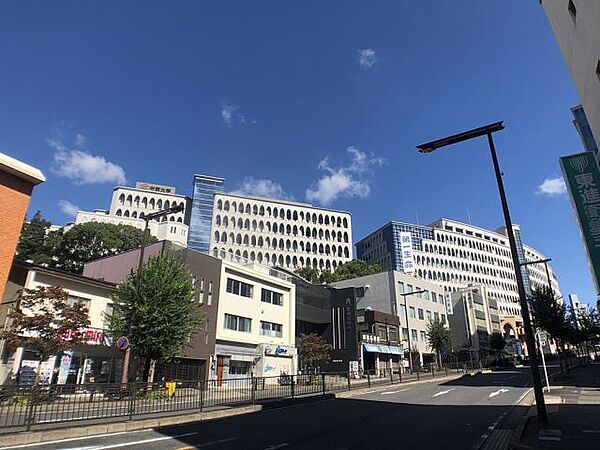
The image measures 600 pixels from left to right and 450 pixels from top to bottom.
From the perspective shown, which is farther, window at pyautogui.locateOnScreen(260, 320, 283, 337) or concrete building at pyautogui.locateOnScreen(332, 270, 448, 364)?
concrete building at pyautogui.locateOnScreen(332, 270, 448, 364)

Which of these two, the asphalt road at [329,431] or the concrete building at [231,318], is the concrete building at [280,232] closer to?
the concrete building at [231,318]

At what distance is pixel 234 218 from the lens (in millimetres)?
111500

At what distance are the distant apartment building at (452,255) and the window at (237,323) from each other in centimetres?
8396

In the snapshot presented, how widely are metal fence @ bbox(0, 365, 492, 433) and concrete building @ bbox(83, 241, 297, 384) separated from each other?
1317 centimetres

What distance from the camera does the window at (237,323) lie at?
122 feet

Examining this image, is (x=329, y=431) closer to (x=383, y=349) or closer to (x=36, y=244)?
(x=383, y=349)

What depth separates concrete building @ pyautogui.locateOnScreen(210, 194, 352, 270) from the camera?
110250 millimetres

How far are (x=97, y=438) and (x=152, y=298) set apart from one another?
48.6ft

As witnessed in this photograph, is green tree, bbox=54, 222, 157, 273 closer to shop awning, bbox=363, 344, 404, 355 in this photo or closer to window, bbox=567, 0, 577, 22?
shop awning, bbox=363, 344, 404, 355

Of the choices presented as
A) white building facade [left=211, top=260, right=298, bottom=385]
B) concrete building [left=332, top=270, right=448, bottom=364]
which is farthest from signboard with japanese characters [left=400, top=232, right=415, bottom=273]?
white building facade [left=211, top=260, right=298, bottom=385]

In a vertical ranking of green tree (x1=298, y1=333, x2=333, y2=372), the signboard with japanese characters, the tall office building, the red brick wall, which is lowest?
green tree (x1=298, y1=333, x2=333, y2=372)

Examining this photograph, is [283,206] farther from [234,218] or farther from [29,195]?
[29,195]

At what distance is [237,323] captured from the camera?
38.3 meters

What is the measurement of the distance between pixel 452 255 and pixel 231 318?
107402 millimetres
